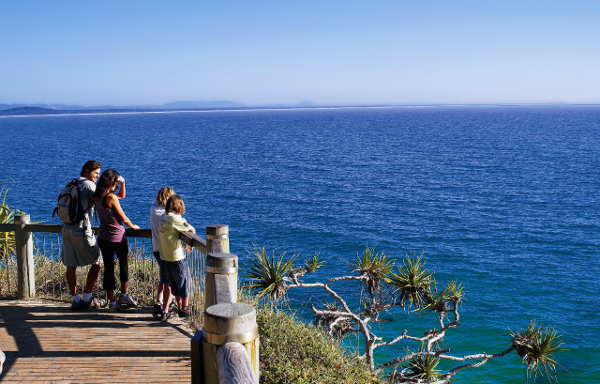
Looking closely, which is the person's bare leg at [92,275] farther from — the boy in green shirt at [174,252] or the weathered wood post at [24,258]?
the weathered wood post at [24,258]

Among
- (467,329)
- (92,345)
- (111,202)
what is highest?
(111,202)

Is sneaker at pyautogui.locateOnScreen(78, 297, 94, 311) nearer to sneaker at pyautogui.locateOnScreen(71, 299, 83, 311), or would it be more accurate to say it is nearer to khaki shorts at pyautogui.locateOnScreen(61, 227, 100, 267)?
sneaker at pyautogui.locateOnScreen(71, 299, 83, 311)

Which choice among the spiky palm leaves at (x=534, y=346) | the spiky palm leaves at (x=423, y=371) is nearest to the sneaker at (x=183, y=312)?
the spiky palm leaves at (x=423, y=371)

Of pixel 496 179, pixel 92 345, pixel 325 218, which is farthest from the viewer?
pixel 496 179

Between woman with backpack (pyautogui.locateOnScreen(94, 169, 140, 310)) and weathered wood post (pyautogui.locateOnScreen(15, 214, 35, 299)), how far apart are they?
4.44 ft

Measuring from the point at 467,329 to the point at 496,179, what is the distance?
32695 millimetres

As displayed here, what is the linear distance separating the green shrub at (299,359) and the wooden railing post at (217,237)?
1.23 metres

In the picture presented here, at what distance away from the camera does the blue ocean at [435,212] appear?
1927 cm

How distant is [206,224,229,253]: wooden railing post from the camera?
6.25 meters

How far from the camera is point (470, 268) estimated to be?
24.1 metres

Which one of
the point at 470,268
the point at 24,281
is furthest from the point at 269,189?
the point at 24,281

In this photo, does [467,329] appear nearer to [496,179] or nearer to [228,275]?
[228,275]

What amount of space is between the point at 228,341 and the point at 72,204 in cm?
530

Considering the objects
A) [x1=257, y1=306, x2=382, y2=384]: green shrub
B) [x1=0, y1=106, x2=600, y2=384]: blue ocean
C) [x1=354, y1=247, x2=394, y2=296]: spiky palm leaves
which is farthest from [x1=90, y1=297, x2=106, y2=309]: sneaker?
[x1=0, y1=106, x2=600, y2=384]: blue ocean
